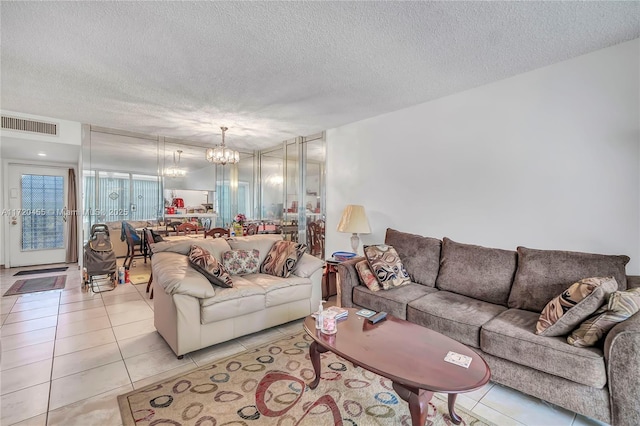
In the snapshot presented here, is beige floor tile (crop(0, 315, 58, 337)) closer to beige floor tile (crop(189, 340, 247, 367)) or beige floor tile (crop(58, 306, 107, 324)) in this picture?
beige floor tile (crop(58, 306, 107, 324))

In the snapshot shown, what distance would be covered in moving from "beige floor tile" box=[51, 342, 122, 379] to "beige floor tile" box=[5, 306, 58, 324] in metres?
1.29

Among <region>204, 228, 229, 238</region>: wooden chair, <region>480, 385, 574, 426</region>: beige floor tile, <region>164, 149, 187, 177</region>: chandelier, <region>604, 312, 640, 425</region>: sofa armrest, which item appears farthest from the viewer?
<region>164, 149, 187, 177</region>: chandelier

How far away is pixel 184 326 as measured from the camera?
7.79ft

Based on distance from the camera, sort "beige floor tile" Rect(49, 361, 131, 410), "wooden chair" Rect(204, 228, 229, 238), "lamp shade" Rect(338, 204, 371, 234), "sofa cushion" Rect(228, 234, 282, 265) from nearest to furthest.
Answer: "beige floor tile" Rect(49, 361, 131, 410), "sofa cushion" Rect(228, 234, 282, 265), "lamp shade" Rect(338, 204, 371, 234), "wooden chair" Rect(204, 228, 229, 238)

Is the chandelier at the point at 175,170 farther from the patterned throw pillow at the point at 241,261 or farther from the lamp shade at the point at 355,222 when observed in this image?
the lamp shade at the point at 355,222

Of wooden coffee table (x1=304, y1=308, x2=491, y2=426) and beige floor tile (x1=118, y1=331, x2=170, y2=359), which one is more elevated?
wooden coffee table (x1=304, y1=308, x2=491, y2=426)

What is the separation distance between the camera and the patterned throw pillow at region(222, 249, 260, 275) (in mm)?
3133

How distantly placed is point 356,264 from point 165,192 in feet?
14.2

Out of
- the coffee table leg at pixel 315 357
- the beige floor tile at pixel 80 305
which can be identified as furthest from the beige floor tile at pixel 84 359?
the coffee table leg at pixel 315 357

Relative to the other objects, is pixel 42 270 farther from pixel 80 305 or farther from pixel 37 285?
pixel 80 305

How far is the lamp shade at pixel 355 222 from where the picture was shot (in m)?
3.92

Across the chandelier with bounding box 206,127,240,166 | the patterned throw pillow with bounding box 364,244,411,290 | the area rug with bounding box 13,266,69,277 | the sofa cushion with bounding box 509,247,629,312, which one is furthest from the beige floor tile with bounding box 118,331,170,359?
the area rug with bounding box 13,266,69,277

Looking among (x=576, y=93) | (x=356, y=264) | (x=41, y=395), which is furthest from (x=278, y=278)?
(x=576, y=93)

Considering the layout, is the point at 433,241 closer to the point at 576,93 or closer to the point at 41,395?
the point at 576,93
